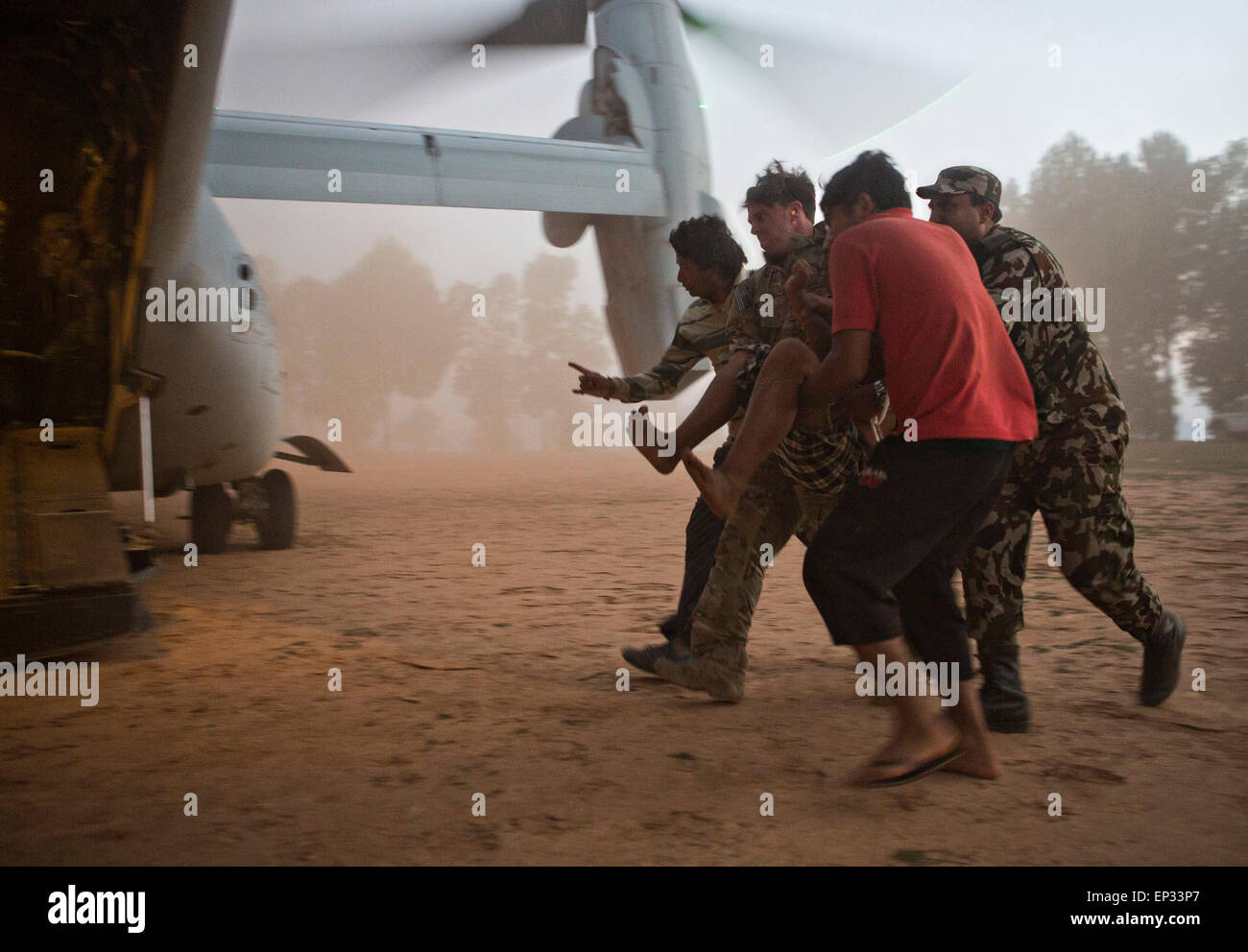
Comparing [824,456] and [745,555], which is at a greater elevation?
[824,456]

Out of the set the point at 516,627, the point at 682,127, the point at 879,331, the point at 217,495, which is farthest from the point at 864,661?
the point at 682,127

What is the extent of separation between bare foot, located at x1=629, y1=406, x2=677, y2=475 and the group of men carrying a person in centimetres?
1

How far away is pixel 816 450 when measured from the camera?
12.1 ft

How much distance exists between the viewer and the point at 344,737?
11.9 feet

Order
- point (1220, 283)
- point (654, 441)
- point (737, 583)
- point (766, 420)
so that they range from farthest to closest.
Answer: point (1220, 283)
point (737, 583)
point (654, 441)
point (766, 420)

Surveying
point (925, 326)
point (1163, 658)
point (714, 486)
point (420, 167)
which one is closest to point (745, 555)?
point (714, 486)

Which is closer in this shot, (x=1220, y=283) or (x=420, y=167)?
(x=420, y=167)

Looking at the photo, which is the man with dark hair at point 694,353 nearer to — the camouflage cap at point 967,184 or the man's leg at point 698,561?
the man's leg at point 698,561

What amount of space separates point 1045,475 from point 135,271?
4964mm

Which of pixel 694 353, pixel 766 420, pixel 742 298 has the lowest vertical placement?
pixel 766 420

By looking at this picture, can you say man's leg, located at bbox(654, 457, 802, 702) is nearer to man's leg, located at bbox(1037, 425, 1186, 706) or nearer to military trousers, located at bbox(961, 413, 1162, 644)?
military trousers, located at bbox(961, 413, 1162, 644)

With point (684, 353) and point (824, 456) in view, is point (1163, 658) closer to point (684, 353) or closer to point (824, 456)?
point (824, 456)

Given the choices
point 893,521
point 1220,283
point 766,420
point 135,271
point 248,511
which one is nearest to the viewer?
point 893,521

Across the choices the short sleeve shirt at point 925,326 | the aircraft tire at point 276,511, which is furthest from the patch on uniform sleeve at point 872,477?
the aircraft tire at point 276,511
